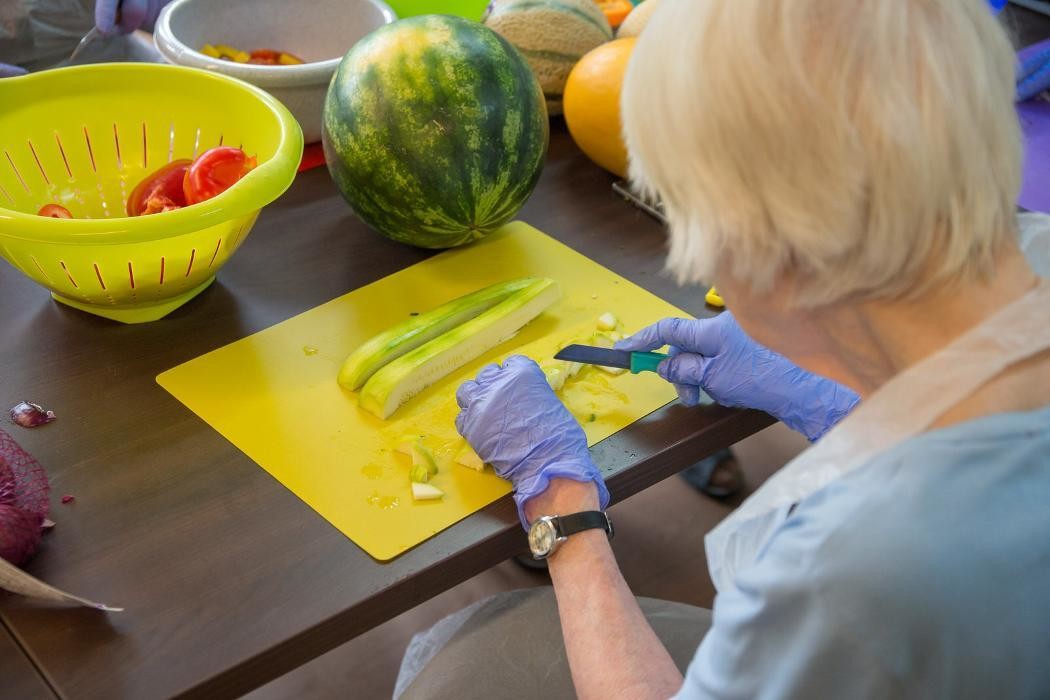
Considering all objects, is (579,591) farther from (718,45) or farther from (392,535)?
(718,45)

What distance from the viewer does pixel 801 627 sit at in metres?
0.77

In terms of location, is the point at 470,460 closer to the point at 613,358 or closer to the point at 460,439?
the point at 460,439

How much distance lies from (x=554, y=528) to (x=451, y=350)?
301 millimetres

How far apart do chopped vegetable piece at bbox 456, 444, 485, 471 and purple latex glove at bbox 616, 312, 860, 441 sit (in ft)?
0.80

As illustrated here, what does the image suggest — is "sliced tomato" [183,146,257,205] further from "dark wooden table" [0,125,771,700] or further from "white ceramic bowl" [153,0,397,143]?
"white ceramic bowl" [153,0,397,143]

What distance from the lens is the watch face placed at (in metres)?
1.08

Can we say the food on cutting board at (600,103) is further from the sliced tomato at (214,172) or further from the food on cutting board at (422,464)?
the food on cutting board at (422,464)

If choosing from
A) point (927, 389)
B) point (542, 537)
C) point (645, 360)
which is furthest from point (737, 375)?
point (927, 389)

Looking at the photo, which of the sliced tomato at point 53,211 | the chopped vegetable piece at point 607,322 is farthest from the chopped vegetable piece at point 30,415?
the chopped vegetable piece at point 607,322

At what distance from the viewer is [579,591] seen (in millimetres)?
1080

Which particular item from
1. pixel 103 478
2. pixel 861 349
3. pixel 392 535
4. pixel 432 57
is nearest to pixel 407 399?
pixel 392 535

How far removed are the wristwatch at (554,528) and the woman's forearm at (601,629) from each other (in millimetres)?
12

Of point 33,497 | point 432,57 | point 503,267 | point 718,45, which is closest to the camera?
point 718,45

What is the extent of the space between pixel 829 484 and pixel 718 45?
340mm
